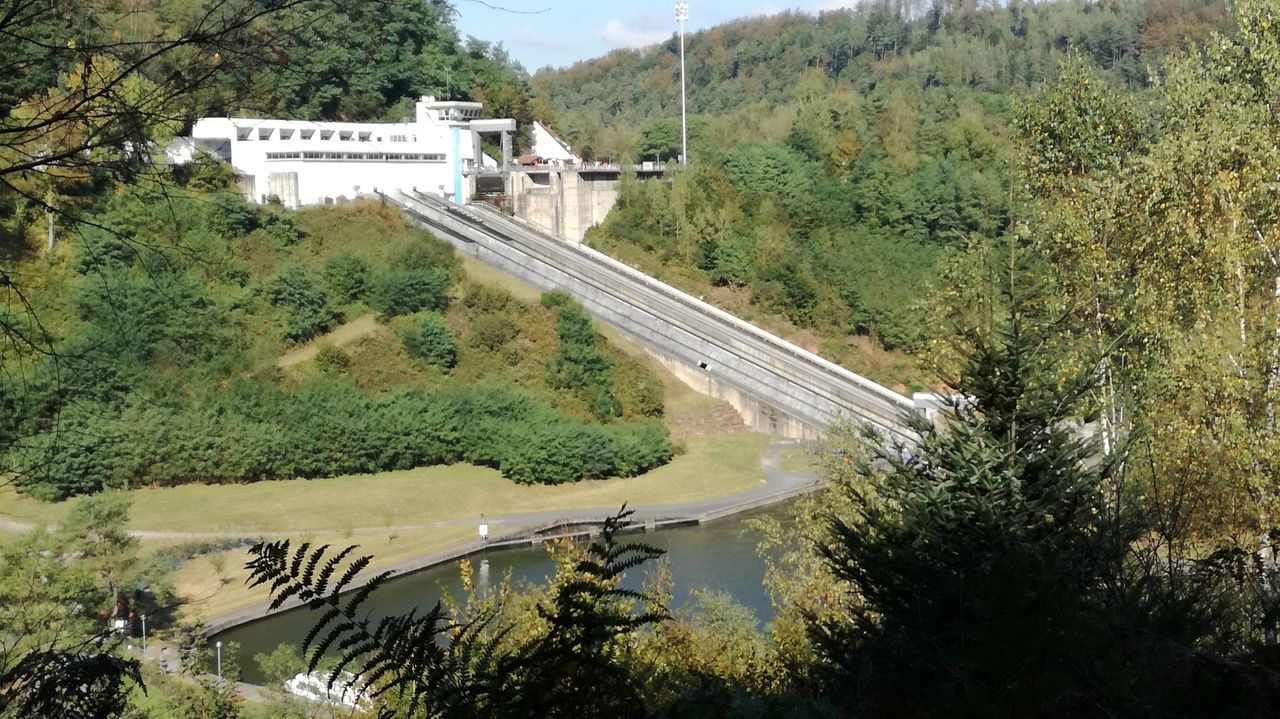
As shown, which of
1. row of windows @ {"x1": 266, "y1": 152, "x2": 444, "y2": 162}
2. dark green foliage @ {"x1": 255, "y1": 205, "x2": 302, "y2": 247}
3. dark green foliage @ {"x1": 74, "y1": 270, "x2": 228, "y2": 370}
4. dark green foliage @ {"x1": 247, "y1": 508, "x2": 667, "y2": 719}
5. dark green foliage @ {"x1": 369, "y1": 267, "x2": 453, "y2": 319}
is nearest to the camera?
dark green foliage @ {"x1": 247, "y1": 508, "x2": 667, "y2": 719}

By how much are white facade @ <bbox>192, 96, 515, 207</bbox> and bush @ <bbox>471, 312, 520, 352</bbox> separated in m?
5.78

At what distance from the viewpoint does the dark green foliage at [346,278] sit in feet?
66.8

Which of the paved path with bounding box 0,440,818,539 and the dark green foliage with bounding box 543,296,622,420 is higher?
the dark green foliage with bounding box 543,296,622,420

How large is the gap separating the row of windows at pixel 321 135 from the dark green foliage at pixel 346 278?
445 cm

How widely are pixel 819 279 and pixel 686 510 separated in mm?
10086

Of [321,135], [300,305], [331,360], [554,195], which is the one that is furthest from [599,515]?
[321,135]

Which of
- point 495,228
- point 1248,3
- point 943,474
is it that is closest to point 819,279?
point 495,228

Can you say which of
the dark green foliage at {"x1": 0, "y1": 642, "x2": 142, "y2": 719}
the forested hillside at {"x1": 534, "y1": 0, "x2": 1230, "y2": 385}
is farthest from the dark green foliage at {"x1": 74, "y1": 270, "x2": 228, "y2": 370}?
the dark green foliage at {"x1": 0, "y1": 642, "x2": 142, "y2": 719}

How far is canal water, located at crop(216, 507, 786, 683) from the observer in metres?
11.2

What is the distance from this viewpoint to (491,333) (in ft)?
65.2

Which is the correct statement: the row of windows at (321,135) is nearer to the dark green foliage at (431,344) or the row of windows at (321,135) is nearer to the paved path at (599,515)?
the dark green foliage at (431,344)

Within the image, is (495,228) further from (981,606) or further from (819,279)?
(981,606)

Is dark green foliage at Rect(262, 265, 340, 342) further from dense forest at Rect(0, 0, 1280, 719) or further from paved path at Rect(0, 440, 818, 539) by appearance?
paved path at Rect(0, 440, 818, 539)

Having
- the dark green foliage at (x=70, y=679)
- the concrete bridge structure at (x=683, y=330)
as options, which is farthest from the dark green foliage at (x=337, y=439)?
the dark green foliage at (x=70, y=679)
